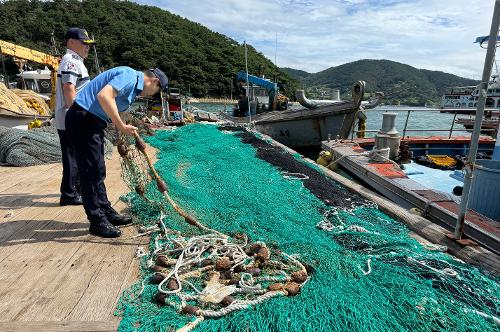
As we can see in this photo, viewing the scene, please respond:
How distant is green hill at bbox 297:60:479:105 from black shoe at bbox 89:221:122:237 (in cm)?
9105

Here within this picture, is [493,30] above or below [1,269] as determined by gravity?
above

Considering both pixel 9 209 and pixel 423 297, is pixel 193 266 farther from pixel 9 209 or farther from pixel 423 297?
pixel 9 209

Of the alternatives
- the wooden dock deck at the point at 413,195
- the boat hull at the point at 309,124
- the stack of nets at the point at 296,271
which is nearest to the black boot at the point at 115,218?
the stack of nets at the point at 296,271

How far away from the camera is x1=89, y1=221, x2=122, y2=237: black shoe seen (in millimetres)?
2637

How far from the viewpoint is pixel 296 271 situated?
2.10m

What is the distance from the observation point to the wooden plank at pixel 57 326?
A: 1610mm

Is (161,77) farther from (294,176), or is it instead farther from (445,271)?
(294,176)

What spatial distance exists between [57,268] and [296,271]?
1.63 meters

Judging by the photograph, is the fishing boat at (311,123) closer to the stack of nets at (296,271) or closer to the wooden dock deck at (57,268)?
the stack of nets at (296,271)

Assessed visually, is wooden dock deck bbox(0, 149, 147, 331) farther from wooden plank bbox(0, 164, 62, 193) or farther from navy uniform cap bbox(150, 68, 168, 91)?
navy uniform cap bbox(150, 68, 168, 91)

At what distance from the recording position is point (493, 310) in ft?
6.05

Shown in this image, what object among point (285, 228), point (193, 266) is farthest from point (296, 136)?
point (193, 266)

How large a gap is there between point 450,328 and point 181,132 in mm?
7474

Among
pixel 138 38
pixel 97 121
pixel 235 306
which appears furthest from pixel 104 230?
pixel 138 38
